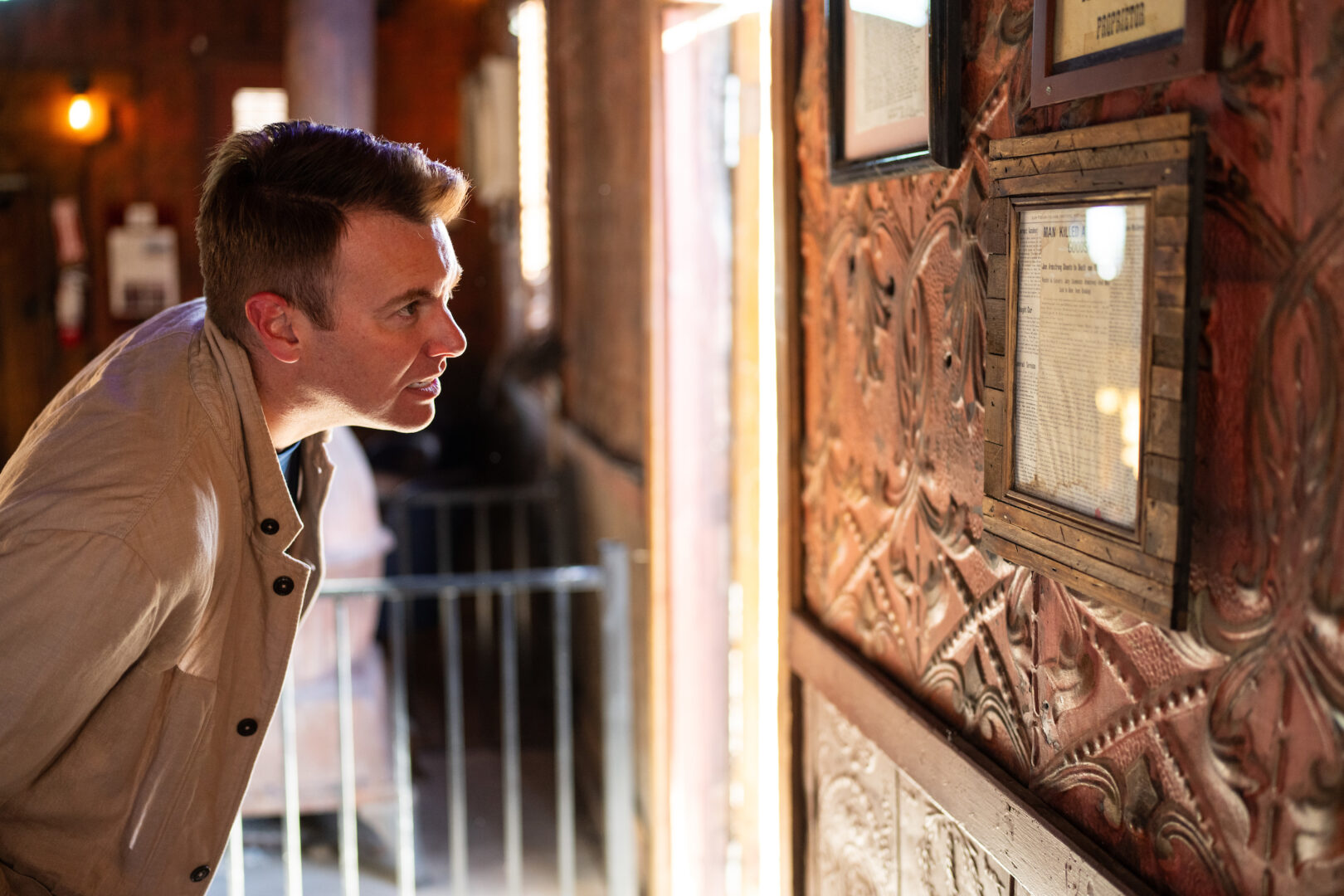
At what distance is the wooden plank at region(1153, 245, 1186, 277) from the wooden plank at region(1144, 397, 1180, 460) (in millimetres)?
94

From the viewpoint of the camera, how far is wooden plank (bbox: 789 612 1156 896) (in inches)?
41.0

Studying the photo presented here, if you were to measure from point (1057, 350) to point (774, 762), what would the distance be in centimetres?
140

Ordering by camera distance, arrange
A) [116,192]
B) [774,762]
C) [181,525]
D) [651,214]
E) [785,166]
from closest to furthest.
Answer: [181,525], [785,166], [774,762], [651,214], [116,192]

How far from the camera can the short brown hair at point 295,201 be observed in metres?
1.43

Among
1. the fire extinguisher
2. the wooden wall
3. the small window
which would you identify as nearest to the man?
the wooden wall

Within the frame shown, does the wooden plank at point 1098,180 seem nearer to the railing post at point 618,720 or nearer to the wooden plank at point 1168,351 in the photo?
the wooden plank at point 1168,351

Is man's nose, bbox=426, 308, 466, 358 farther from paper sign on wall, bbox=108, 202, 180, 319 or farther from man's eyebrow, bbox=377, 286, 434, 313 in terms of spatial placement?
paper sign on wall, bbox=108, 202, 180, 319

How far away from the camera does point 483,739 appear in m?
4.95

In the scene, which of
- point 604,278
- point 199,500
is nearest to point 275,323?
point 199,500

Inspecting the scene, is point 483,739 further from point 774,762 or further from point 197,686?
point 197,686

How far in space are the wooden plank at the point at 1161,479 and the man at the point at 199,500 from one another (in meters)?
0.88

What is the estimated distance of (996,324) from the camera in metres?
1.16

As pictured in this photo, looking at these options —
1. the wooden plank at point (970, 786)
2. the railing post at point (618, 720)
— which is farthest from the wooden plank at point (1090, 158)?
the railing post at point (618, 720)

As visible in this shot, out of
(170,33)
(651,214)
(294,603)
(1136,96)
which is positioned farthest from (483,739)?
(170,33)
